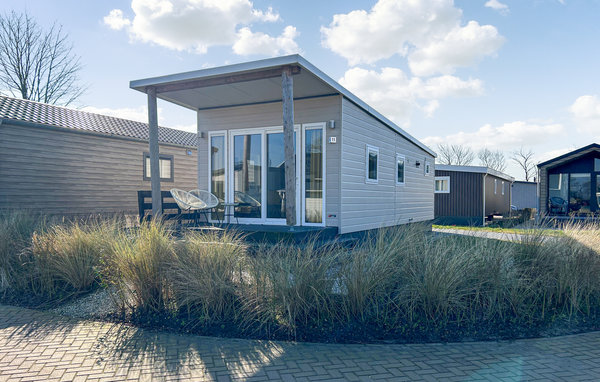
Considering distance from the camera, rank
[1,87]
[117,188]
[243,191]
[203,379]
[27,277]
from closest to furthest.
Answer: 1. [203,379]
2. [27,277]
3. [243,191]
4. [117,188]
5. [1,87]

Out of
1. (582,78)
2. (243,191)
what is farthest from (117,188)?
(582,78)

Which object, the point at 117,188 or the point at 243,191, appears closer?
the point at 243,191

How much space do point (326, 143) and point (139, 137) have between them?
7980mm

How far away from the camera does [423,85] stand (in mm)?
13156

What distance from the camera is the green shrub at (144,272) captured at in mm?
3939

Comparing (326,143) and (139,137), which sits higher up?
(139,137)

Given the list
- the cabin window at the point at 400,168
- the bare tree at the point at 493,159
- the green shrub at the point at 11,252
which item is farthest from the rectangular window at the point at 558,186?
the bare tree at the point at 493,159

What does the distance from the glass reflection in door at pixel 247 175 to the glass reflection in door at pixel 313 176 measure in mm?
1021

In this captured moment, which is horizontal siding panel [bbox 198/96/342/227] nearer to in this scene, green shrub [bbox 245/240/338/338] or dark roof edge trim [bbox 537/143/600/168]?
green shrub [bbox 245/240/338/338]

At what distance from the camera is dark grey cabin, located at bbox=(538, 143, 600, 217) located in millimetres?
16281

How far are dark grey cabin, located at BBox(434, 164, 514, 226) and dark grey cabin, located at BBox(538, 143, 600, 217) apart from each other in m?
2.09

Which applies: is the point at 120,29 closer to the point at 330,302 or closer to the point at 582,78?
the point at 330,302

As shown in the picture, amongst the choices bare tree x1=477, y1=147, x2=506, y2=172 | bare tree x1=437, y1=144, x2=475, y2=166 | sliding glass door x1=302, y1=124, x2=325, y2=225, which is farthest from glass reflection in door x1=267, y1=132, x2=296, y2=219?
bare tree x1=477, y1=147, x2=506, y2=172

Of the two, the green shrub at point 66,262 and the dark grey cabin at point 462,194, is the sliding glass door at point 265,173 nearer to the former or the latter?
the green shrub at point 66,262
